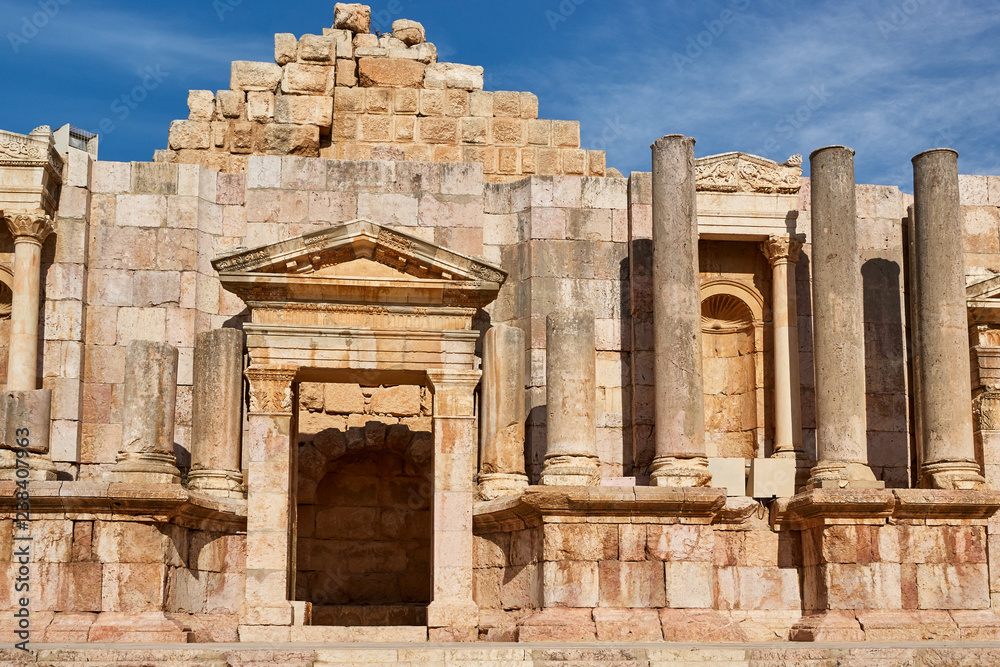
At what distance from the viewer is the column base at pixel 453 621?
1788cm

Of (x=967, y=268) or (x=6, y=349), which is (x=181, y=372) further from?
(x=967, y=268)

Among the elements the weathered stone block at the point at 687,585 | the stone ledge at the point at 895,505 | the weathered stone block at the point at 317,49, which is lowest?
the weathered stone block at the point at 687,585

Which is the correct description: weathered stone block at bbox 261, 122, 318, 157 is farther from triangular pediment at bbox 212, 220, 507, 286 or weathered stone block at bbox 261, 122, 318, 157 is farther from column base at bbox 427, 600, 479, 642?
column base at bbox 427, 600, 479, 642

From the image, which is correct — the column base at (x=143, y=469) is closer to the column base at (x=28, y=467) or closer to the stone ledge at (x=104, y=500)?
the stone ledge at (x=104, y=500)

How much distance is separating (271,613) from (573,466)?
4.33 m

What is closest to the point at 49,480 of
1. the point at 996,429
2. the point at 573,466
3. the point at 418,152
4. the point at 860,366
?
the point at 573,466

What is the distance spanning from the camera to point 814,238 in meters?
20.6

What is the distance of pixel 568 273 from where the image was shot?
21359 millimetres

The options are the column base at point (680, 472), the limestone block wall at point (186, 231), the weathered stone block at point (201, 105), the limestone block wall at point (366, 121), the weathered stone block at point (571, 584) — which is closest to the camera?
the weathered stone block at point (571, 584)

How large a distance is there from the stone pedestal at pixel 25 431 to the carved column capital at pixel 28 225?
262 cm

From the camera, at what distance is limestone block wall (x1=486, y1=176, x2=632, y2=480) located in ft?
68.7

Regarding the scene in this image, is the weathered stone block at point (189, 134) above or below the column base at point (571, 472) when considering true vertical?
above

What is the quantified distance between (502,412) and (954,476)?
644 cm

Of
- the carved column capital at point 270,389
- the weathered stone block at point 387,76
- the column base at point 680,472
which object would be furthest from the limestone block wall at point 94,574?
the weathered stone block at point 387,76
